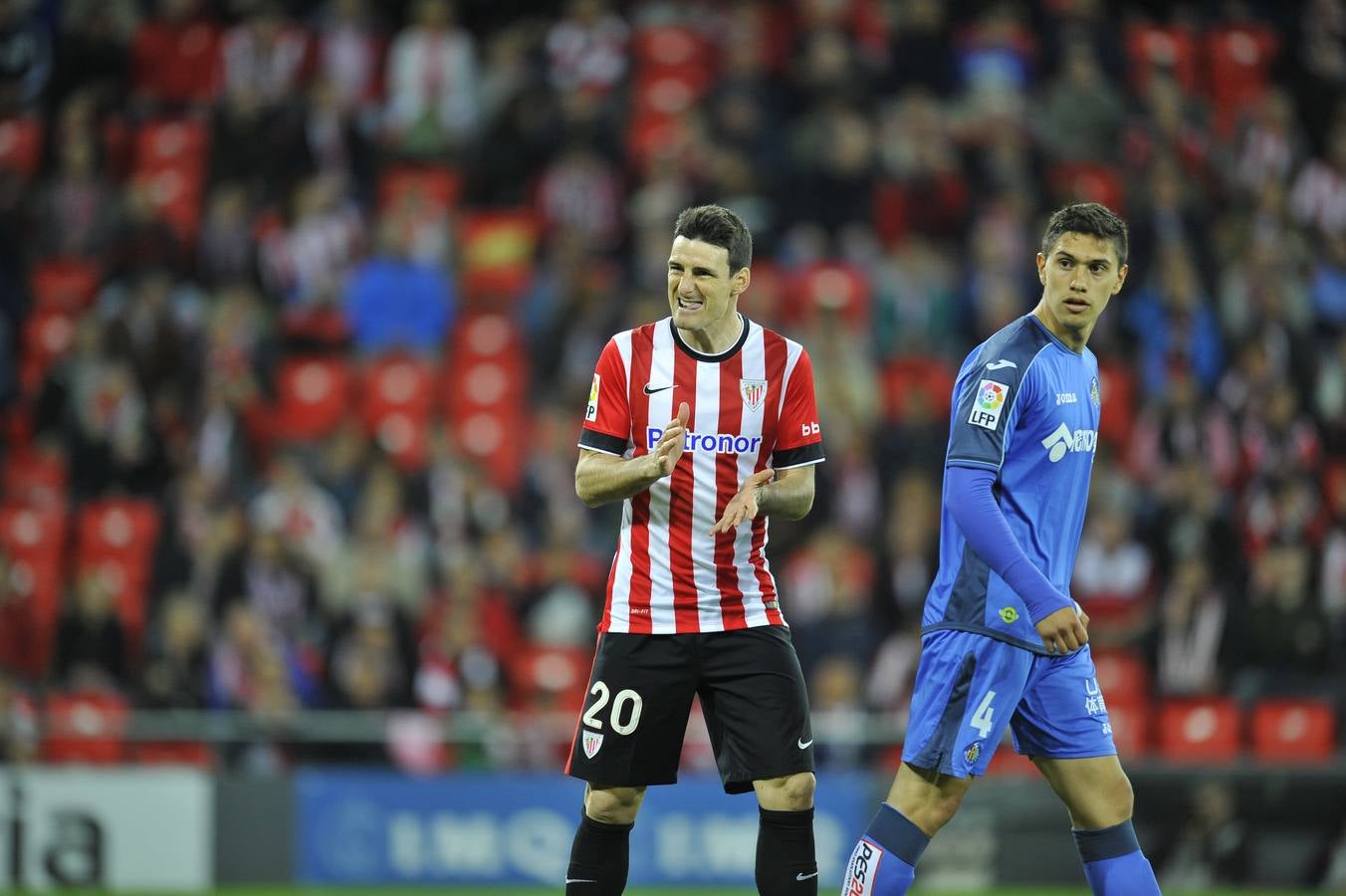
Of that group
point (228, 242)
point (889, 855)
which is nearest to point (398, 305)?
point (228, 242)

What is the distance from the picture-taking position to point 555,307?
13.1 m

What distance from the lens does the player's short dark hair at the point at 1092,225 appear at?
5578 mm

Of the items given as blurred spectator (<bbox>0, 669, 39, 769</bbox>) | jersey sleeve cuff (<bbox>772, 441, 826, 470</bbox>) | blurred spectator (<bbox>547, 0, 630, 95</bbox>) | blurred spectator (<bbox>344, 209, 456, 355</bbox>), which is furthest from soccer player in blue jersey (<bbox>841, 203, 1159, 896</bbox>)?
blurred spectator (<bbox>547, 0, 630, 95</bbox>)

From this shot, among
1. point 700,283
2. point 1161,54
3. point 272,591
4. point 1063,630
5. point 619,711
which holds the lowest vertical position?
point 272,591

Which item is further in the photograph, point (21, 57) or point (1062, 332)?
point (21, 57)

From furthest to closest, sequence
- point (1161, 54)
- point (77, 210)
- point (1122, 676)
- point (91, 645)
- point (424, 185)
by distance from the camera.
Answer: point (1161, 54) < point (424, 185) < point (77, 210) < point (91, 645) < point (1122, 676)

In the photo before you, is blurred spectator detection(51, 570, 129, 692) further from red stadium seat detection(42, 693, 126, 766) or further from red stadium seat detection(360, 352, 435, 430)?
red stadium seat detection(360, 352, 435, 430)

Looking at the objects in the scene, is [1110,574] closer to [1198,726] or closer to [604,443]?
[1198,726]

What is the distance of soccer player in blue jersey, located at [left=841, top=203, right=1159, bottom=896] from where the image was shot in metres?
5.50

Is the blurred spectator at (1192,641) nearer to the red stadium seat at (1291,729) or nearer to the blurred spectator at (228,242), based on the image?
the red stadium seat at (1291,729)

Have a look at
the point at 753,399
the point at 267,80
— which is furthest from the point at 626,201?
the point at 753,399

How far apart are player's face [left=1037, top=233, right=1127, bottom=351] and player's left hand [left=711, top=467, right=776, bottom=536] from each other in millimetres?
1020

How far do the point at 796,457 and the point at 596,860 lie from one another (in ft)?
4.56

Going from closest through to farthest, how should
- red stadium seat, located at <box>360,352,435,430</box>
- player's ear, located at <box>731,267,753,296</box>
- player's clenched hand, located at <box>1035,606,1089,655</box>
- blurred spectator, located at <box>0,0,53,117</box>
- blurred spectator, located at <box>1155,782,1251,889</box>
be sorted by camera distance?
player's clenched hand, located at <box>1035,606,1089,655</box>
player's ear, located at <box>731,267,753,296</box>
blurred spectator, located at <box>1155,782,1251,889</box>
red stadium seat, located at <box>360,352,435,430</box>
blurred spectator, located at <box>0,0,53,117</box>
